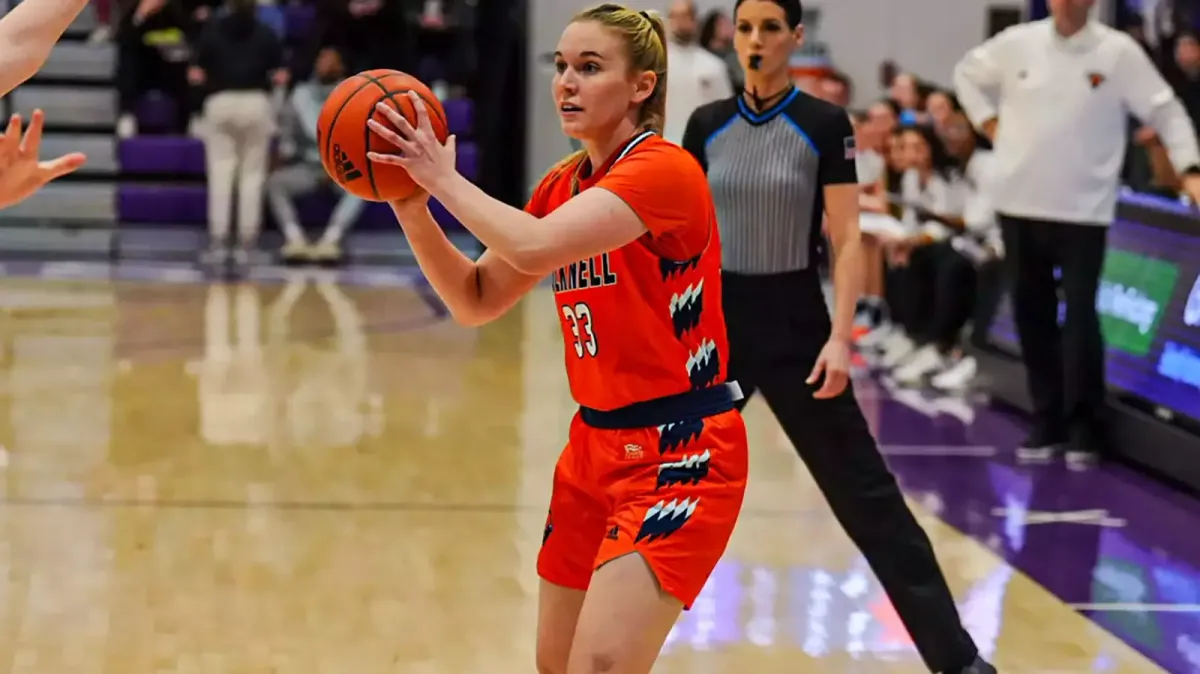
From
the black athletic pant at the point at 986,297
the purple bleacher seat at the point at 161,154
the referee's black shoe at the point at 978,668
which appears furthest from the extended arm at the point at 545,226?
the purple bleacher seat at the point at 161,154

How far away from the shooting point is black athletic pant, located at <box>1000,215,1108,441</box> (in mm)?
7598

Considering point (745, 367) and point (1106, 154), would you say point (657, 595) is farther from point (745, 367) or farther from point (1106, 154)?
point (1106, 154)

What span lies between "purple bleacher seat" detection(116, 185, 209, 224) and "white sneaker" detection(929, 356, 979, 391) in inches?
316

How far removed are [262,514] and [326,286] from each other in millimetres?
7003

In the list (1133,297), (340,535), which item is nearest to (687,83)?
(1133,297)

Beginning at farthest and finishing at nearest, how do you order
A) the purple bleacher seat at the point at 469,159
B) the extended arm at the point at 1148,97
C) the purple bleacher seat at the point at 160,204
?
the purple bleacher seat at the point at 469,159 < the purple bleacher seat at the point at 160,204 < the extended arm at the point at 1148,97

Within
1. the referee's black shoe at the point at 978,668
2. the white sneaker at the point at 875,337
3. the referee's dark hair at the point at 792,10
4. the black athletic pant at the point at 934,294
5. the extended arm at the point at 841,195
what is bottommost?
the white sneaker at the point at 875,337

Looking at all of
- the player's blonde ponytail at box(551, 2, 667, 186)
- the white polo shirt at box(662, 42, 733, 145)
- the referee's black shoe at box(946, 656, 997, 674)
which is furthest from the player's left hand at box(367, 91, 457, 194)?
the white polo shirt at box(662, 42, 733, 145)

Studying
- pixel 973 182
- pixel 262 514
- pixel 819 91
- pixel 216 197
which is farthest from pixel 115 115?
pixel 262 514

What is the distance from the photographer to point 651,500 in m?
3.13

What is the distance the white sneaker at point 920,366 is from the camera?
379 inches

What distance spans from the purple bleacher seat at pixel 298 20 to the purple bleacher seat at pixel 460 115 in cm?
159

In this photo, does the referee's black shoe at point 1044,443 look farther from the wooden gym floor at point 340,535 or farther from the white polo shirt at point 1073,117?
the wooden gym floor at point 340,535

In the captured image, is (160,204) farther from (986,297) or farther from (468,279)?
(468,279)
